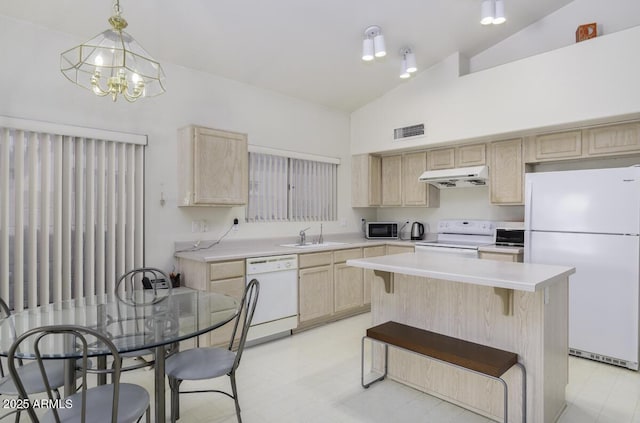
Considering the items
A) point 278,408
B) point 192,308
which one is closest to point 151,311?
point 192,308

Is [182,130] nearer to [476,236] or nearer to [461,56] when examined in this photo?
[461,56]

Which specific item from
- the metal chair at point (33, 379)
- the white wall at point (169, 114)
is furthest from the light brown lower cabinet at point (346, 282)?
the metal chair at point (33, 379)

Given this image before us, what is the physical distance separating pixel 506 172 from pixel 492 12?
1.76 meters

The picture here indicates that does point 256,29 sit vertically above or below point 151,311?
above

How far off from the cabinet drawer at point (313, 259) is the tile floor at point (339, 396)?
95 centimetres

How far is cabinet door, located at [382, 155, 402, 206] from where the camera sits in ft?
16.8

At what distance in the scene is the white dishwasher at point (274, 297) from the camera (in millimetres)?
3523

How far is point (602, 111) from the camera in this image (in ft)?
10.6

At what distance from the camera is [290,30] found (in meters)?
3.44

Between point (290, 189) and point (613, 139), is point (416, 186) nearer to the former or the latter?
point (290, 189)

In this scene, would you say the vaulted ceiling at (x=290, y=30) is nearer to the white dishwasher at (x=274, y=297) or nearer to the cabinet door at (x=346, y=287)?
the white dishwasher at (x=274, y=297)

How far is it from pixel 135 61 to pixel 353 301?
3431 millimetres

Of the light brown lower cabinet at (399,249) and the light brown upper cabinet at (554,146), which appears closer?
the light brown upper cabinet at (554,146)

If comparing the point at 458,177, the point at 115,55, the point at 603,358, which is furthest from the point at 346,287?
the point at 115,55
